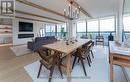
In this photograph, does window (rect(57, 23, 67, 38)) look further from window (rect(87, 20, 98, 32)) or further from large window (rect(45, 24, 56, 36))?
Result: window (rect(87, 20, 98, 32))

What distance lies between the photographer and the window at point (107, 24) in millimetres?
8618

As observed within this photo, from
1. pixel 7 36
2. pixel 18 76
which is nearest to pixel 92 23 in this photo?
pixel 7 36

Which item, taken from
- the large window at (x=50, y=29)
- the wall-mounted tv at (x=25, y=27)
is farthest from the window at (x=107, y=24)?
the wall-mounted tv at (x=25, y=27)

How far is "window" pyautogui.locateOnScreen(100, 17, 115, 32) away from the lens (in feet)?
28.3

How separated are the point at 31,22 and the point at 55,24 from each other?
12.1 ft

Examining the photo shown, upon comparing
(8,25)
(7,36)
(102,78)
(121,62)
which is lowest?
(102,78)

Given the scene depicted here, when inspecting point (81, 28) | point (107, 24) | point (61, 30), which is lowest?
point (61, 30)

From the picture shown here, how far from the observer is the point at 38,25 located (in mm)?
11164

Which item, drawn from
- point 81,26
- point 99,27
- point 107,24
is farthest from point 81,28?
point 107,24

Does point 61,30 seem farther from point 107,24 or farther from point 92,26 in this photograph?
point 107,24

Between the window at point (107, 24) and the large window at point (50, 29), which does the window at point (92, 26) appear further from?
the large window at point (50, 29)

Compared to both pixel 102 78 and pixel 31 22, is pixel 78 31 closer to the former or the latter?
pixel 31 22

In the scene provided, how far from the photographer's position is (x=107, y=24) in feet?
29.1

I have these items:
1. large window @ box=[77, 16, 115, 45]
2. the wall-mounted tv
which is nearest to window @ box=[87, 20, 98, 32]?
large window @ box=[77, 16, 115, 45]
